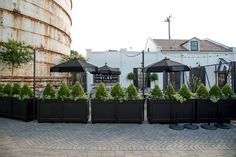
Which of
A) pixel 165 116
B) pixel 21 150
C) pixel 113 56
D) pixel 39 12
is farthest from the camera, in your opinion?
pixel 113 56

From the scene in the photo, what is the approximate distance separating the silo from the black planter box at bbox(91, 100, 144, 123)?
708cm

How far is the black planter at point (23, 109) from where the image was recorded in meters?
8.79

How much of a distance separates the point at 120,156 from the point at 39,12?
13.3 m

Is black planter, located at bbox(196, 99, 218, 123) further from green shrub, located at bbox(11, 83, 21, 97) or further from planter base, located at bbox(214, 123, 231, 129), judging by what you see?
green shrub, located at bbox(11, 83, 21, 97)

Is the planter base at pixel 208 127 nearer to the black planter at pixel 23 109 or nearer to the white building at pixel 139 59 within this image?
the black planter at pixel 23 109

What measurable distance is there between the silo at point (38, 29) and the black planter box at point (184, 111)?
941 centimetres

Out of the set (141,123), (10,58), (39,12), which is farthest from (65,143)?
(39,12)

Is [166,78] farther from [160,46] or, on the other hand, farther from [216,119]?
[216,119]

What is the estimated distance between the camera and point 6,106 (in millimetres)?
9562

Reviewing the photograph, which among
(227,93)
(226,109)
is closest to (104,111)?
(226,109)

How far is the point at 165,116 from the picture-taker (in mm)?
8453

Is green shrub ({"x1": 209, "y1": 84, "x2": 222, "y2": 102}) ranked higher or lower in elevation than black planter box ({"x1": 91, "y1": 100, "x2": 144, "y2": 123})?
higher

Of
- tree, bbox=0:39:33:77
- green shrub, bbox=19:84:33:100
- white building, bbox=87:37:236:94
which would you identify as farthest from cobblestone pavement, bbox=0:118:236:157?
white building, bbox=87:37:236:94

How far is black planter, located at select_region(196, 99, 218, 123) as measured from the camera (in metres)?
8.48
